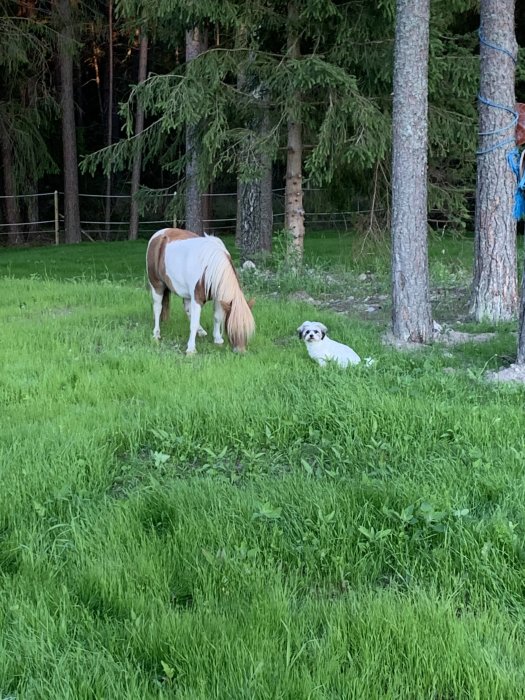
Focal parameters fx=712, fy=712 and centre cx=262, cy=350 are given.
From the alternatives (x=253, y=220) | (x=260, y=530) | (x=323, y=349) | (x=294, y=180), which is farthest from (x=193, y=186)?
(x=260, y=530)

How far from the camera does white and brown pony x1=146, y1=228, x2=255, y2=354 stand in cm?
666

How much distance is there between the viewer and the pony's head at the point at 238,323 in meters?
6.61

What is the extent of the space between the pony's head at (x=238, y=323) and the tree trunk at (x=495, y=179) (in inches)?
125

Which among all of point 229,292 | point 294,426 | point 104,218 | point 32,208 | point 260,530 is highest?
point 32,208

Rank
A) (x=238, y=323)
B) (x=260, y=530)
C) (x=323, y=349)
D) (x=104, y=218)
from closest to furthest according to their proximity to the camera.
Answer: (x=260, y=530), (x=323, y=349), (x=238, y=323), (x=104, y=218)

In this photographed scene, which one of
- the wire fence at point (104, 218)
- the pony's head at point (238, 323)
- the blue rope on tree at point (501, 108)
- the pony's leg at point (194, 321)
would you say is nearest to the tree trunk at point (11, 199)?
the wire fence at point (104, 218)

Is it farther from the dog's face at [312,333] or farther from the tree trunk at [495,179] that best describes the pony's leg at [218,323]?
the tree trunk at [495,179]

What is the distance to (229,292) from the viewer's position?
669cm

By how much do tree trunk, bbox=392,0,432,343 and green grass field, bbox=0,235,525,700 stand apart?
43.0 inches

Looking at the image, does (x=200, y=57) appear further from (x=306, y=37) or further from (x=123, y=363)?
(x=123, y=363)

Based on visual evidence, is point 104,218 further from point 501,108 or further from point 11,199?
point 501,108

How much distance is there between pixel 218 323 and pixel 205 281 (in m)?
0.53

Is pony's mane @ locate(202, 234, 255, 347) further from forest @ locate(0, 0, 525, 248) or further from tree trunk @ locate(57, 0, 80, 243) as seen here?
tree trunk @ locate(57, 0, 80, 243)

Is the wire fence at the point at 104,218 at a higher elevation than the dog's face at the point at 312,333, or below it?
higher
